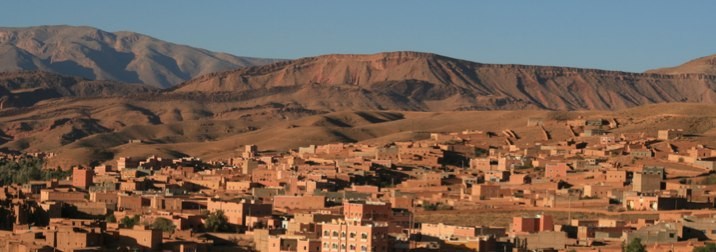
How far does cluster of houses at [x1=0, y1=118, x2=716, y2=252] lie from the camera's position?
51375 millimetres

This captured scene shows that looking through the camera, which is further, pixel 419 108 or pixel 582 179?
pixel 419 108

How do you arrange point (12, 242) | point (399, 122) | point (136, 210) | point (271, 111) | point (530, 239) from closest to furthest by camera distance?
1. point (12, 242)
2. point (530, 239)
3. point (136, 210)
4. point (399, 122)
5. point (271, 111)

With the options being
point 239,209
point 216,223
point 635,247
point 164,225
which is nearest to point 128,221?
point 164,225

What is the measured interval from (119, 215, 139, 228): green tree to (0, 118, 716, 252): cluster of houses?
70 millimetres

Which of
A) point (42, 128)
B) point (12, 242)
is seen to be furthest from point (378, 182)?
point (42, 128)

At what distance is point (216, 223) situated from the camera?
58.1m

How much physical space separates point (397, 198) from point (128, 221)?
12.8 m

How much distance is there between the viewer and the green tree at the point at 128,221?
185 feet

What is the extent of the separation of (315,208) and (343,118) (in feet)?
264

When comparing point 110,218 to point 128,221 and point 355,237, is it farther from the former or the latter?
point 355,237

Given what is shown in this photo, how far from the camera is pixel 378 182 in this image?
264 ft

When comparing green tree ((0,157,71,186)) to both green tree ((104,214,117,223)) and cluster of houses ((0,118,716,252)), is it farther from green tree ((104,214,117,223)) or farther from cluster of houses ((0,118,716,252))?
green tree ((104,214,117,223))

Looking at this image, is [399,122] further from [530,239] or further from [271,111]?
[530,239]

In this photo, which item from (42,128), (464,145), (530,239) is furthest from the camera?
(42,128)
